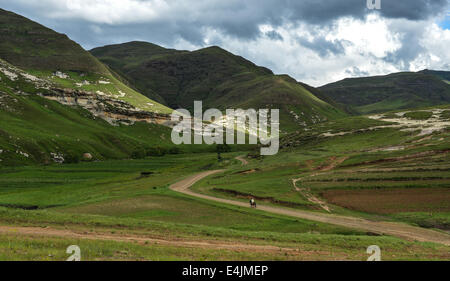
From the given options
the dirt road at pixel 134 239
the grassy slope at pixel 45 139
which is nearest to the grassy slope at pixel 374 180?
the dirt road at pixel 134 239

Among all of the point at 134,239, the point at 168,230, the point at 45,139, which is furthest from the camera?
the point at 45,139

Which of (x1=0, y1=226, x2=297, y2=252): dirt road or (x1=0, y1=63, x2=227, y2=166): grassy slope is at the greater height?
(x1=0, y1=63, x2=227, y2=166): grassy slope

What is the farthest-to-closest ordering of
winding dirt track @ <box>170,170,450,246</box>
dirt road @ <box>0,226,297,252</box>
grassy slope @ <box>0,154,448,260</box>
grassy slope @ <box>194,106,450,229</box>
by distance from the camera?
grassy slope @ <box>194,106,450,229</box> < winding dirt track @ <box>170,170,450,246</box> < dirt road @ <box>0,226,297,252</box> < grassy slope @ <box>0,154,448,260</box>

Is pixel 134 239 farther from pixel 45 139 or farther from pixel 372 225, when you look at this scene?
pixel 45 139

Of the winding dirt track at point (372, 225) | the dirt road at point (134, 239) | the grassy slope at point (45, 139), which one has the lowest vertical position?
the winding dirt track at point (372, 225)

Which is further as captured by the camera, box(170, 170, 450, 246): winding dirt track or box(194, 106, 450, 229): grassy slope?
box(194, 106, 450, 229): grassy slope

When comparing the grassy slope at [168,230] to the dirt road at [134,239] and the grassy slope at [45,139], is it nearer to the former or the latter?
the dirt road at [134,239]

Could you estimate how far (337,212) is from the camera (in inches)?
2261

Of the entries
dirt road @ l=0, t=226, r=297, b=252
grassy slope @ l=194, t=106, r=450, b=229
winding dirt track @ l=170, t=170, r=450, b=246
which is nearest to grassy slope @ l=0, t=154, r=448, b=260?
dirt road @ l=0, t=226, r=297, b=252

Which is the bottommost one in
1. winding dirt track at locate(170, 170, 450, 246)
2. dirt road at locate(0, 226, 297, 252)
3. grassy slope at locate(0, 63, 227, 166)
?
winding dirt track at locate(170, 170, 450, 246)

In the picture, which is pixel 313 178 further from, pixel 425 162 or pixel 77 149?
pixel 77 149

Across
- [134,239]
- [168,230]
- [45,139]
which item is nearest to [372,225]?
[168,230]

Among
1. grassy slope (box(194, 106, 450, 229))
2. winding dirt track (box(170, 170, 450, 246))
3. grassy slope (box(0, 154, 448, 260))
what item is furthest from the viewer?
grassy slope (box(194, 106, 450, 229))

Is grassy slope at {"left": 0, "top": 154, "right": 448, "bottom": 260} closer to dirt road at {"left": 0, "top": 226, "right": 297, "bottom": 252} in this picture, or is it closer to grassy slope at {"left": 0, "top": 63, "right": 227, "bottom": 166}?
dirt road at {"left": 0, "top": 226, "right": 297, "bottom": 252}
